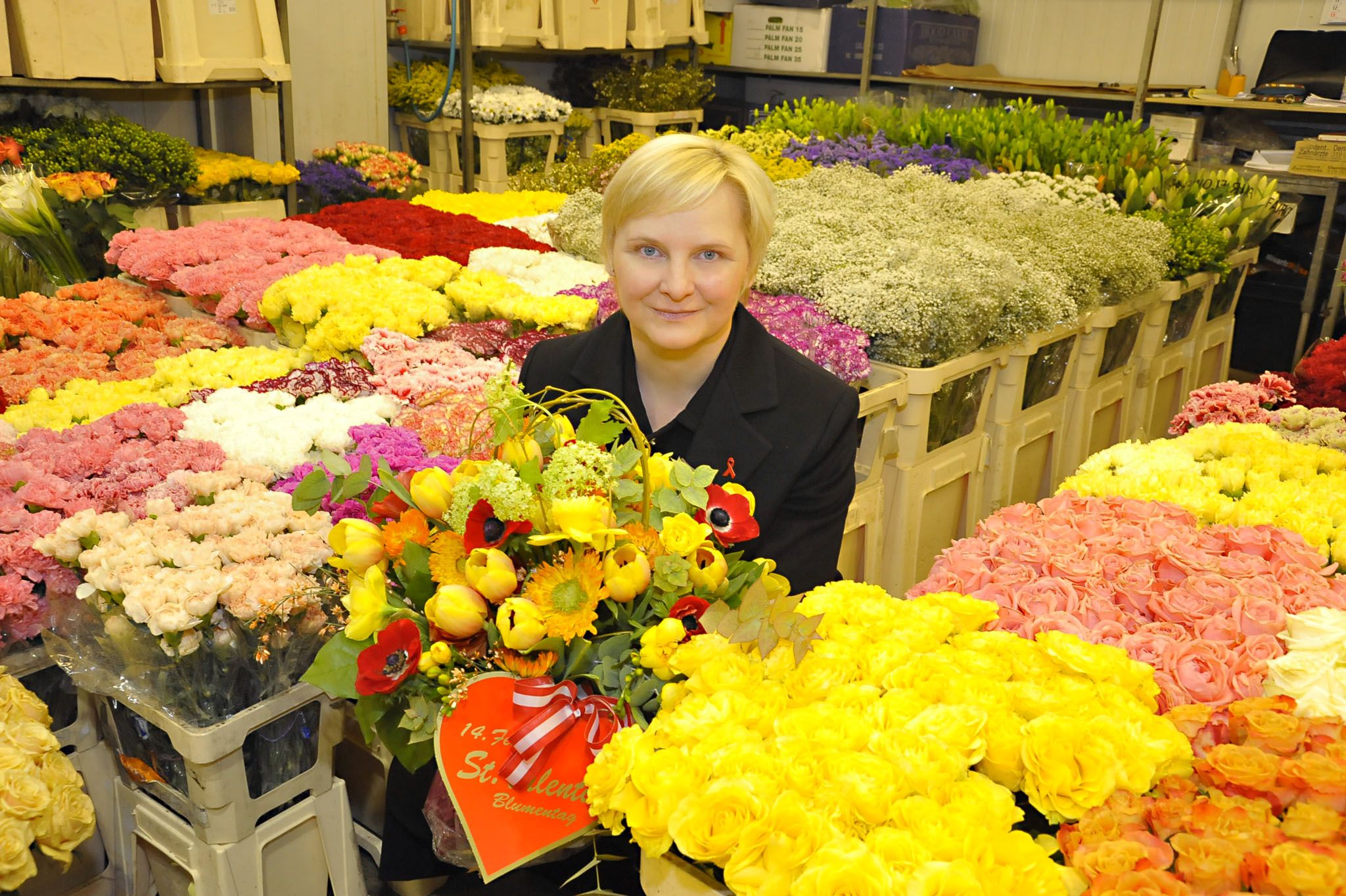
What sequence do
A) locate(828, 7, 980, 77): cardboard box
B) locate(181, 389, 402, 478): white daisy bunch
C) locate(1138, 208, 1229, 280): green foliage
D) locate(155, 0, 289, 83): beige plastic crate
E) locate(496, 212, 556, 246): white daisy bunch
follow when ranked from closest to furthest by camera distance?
locate(181, 389, 402, 478): white daisy bunch → locate(496, 212, 556, 246): white daisy bunch → locate(1138, 208, 1229, 280): green foliage → locate(155, 0, 289, 83): beige plastic crate → locate(828, 7, 980, 77): cardboard box

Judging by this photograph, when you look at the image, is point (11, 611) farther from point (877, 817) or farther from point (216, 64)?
point (216, 64)

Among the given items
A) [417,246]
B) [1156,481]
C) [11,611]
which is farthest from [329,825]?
[417,246]

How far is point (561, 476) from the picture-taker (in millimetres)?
987

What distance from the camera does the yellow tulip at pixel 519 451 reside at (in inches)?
40.8

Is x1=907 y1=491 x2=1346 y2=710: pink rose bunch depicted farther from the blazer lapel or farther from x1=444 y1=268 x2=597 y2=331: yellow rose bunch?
x1=444 y1=268 x2=597 y2=331: yellow rose bunch

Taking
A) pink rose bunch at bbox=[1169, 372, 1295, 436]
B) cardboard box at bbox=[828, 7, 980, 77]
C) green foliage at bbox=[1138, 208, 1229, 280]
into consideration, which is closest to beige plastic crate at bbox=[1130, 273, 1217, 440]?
green foliage at bbox=[1138, 208, 1229, 280]

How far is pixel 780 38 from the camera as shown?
7.16 meters

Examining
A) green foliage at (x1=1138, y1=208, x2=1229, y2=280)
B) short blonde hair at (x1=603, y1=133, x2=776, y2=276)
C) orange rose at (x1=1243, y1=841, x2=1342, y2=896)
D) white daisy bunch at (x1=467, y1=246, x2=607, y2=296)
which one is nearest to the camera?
orange rose at (x1=1243, y1=841, x2=1342, y2=896)

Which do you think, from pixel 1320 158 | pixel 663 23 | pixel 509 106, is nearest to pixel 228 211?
pixel 509 106

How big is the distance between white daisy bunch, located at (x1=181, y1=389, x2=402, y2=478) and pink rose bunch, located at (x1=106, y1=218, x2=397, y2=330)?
0.62 m

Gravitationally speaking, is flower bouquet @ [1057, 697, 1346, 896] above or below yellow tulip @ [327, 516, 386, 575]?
below

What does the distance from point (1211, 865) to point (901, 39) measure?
21.9 feet

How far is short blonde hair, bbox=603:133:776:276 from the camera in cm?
144

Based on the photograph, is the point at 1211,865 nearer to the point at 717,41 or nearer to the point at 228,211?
the point at 228,211
